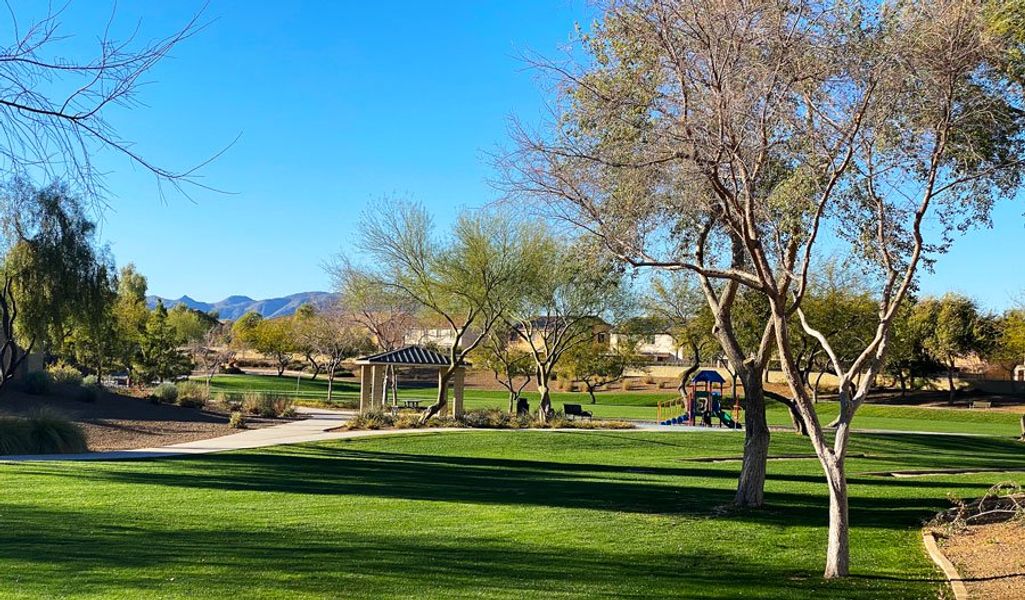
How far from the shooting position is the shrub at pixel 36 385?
1361 inches

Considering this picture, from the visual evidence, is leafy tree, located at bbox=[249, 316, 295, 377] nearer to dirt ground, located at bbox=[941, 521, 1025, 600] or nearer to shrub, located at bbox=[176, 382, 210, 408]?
shrub, located at bbox=[176, 382, 210, 408]

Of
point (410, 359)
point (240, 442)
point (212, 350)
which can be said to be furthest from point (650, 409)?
point (240, 442)

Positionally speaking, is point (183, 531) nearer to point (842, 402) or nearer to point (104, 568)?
point (104, 568)

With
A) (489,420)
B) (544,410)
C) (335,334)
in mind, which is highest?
(335,334)

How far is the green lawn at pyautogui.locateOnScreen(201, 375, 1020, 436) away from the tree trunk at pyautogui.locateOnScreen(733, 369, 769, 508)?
30455 mm

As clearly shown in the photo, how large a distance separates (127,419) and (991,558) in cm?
2751

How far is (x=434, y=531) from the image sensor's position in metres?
12.0

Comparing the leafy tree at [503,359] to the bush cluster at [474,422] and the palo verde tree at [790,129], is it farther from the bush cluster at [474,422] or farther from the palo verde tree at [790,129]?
the palo verde tree at [790,129]

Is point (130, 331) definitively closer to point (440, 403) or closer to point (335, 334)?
point (335, 334)

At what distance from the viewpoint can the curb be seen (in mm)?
8734

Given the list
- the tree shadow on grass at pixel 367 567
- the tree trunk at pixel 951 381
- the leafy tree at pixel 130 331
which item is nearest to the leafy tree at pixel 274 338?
the leafy tree at pixel 130 331

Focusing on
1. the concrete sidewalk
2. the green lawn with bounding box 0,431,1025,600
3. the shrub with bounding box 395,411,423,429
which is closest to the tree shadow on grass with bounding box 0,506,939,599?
the green lawn with bounding box 0,431,1025,600

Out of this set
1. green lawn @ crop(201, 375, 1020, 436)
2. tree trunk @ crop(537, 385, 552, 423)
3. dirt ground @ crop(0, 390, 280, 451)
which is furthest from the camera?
green lawn @ crop(201, 375, 1020, 436)

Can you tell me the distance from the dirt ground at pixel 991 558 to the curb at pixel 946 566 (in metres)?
0.07
